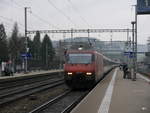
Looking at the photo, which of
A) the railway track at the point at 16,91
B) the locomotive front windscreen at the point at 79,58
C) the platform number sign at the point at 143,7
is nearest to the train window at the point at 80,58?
the locomotive front windscreen at the point at 79,58

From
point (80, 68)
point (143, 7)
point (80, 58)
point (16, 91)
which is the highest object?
point (143, 7)

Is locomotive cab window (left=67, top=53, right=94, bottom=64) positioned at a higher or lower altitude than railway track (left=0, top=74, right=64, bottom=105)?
higher

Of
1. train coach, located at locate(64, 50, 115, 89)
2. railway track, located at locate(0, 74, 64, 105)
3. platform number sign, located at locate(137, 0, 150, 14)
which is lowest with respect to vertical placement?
railway track, located at locate(0, 74, 64, 105)

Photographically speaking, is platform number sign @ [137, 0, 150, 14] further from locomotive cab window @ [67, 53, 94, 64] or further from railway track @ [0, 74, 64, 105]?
railway track @ [0, 74, 64, 105]

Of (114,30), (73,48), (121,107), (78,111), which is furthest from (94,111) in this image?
(114,30)

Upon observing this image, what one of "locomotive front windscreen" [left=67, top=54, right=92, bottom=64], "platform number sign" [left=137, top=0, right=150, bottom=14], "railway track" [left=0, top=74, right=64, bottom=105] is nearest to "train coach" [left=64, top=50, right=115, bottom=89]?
"locomotive front windscreen" [left=67, top=54, right=92, bottom=64]

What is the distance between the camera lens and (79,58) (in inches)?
997

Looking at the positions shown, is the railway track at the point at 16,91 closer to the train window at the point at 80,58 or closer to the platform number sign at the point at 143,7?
the train window at the point at 80,58

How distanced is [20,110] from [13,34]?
307 ft

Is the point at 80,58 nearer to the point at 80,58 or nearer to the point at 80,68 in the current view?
the point at 80,58

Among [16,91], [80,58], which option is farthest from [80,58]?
[16,91]

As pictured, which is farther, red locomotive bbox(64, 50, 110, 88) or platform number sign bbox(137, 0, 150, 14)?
red locomotive bbox(64, 50, 110, 88)

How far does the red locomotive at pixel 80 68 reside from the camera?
2428 cm

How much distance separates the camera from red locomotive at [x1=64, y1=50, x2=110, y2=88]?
2428cm
